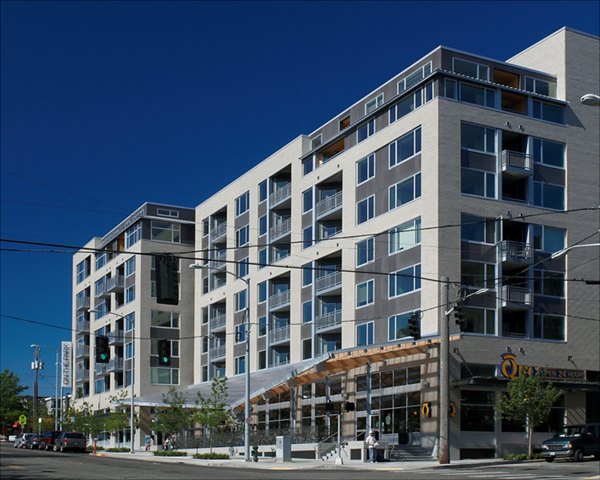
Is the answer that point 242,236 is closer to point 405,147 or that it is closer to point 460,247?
point 405,147

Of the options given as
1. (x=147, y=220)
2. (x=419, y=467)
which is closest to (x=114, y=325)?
(x=147, y=220)

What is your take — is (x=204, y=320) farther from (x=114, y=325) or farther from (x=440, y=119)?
(x=440, y=119)

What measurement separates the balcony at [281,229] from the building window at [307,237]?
8.06 ft

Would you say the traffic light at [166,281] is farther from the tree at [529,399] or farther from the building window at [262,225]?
the building window at [262,225]

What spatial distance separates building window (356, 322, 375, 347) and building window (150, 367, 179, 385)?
114 ft

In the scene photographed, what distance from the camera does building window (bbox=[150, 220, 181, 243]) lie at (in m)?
91.4

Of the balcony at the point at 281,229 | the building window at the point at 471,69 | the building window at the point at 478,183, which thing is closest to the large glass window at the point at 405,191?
the building window at the point at 478,183

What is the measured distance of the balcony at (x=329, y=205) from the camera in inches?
2485

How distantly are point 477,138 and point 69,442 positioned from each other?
123 ft

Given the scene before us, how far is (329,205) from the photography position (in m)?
64.2

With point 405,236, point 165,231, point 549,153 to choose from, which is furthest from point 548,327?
point 165,231

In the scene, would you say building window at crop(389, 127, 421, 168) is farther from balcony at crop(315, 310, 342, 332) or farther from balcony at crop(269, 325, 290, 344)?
balcony at crop(269, 325, 290, 344)

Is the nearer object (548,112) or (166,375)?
(548,112)

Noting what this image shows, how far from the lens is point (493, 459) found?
160 ft
